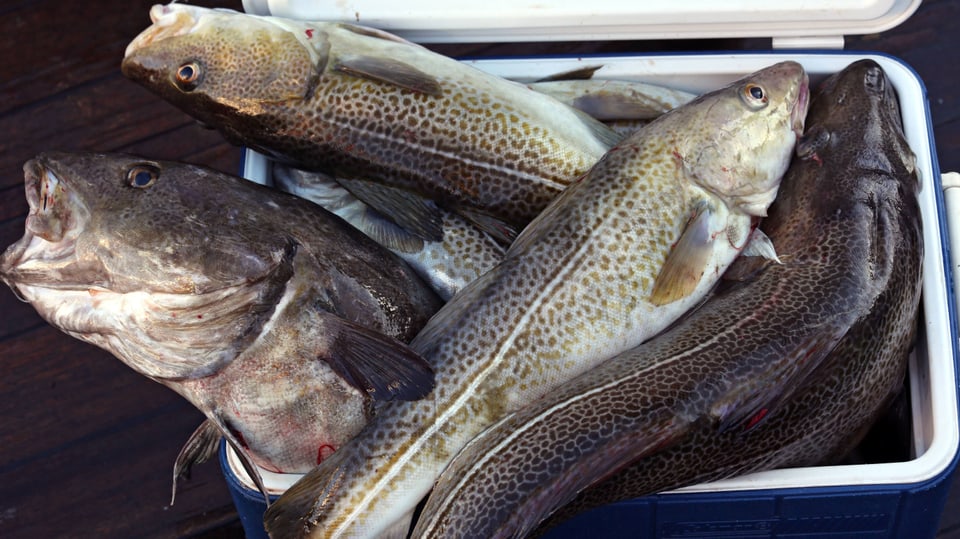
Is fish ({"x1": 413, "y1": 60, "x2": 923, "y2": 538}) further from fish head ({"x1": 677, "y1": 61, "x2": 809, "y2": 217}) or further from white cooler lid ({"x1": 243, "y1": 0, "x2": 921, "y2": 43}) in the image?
white cooler lid ({"x1": 243, "y1": 0, "x2": 921, "y2": 43})

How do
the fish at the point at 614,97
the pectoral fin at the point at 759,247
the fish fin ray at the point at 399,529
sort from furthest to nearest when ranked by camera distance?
the fish at the point at 614,97 < the pectoral fin at the point at 759,247 < the fish fin ray at the point at 399,529

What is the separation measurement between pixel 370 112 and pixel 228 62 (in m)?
0.30

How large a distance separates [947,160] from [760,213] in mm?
1171

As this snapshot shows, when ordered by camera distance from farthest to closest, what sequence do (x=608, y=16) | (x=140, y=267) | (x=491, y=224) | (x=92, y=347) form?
(x=92, y=347)
(x=608, y=16)
(x=491, y=224)
(x=140, y=267)

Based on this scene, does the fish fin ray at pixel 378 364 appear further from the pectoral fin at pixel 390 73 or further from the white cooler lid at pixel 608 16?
the white cooler lid at pixel 608 16

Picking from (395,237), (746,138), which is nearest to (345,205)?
(395,237)

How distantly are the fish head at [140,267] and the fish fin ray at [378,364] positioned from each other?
0.15 m

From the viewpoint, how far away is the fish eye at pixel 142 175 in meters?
1.50

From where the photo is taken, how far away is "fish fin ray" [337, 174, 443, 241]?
69.5 inches

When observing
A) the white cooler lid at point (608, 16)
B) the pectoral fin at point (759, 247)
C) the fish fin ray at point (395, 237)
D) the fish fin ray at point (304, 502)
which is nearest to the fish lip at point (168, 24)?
the white cooler lid at point (608, 16)

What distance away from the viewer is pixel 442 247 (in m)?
1.81

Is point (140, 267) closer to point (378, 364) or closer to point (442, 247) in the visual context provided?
point (378, 364)

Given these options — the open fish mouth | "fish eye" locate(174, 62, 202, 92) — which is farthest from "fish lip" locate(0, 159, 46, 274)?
"fish eye" locate(174, 62, 202, 92)

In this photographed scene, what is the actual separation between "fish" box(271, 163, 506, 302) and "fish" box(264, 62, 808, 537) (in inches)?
6.3
